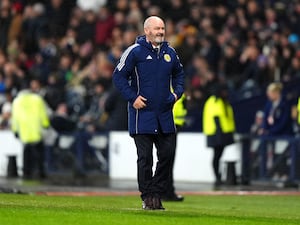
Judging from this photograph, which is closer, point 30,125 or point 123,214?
point 123,214

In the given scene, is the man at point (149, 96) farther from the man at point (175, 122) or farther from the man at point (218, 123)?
the man at point (218, 123)

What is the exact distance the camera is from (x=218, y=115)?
A: 26.2m

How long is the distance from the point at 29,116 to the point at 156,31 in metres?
13.1

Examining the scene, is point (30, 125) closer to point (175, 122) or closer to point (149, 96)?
point (175, 122)

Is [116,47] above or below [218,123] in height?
above

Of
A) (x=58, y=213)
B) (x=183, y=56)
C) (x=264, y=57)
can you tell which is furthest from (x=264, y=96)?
(x=58, y=213)

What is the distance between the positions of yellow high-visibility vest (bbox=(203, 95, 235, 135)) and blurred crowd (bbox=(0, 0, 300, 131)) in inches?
24.5

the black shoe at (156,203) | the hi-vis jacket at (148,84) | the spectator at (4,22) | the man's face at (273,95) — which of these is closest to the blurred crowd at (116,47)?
the spectator at (4,22)

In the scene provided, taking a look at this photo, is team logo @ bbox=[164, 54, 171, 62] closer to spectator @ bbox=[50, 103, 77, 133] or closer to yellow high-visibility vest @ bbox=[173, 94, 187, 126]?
yellow high-visibility vest @ bbox=[173, 94, 187, 126]

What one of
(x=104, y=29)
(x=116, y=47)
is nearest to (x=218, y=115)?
(x=116, y=47)

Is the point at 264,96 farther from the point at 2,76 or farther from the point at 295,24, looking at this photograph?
the point at 2,76

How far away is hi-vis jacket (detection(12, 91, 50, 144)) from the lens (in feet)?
92.9

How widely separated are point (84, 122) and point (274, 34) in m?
4.94

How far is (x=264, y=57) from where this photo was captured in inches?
1141
